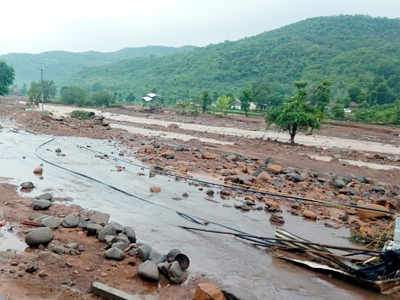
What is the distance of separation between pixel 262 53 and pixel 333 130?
7008 cm

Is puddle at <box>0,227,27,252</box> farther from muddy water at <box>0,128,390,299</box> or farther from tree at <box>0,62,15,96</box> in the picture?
tree at <box>0,62,15,96</box>

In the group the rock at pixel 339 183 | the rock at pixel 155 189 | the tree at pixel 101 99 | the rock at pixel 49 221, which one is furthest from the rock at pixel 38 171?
the tree at pixel 101 99

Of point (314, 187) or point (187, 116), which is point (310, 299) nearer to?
point (314, 187)

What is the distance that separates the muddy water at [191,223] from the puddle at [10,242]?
114 inches

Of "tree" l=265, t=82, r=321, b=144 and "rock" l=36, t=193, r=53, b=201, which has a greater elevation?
"tree" l=265, t=82, r=321, b=144

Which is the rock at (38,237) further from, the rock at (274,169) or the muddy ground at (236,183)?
the rock at (274,169)

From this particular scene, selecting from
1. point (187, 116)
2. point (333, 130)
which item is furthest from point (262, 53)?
point (333, 130)

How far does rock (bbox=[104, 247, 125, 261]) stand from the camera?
801 centimetres

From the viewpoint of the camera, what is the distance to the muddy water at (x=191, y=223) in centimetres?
810

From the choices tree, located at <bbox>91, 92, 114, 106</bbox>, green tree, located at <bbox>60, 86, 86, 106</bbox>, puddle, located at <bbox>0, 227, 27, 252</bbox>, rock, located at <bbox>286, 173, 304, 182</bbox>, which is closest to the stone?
puddle, located at <bbox>0, 227, 27, 252</bbox>

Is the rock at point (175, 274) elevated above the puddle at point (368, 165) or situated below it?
above

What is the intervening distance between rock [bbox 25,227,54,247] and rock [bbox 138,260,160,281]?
2.45 meters

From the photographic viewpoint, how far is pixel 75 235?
914 centimetres

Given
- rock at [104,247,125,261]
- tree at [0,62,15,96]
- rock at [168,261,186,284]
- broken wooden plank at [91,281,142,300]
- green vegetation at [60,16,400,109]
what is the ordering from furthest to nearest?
green vegetation at [60,16,400,109]
tree at [0,62,15,96]
rock at [104,247,125,261]
rock at [168,261,186,284]
broken wooden plank at [91,281,142,300]
